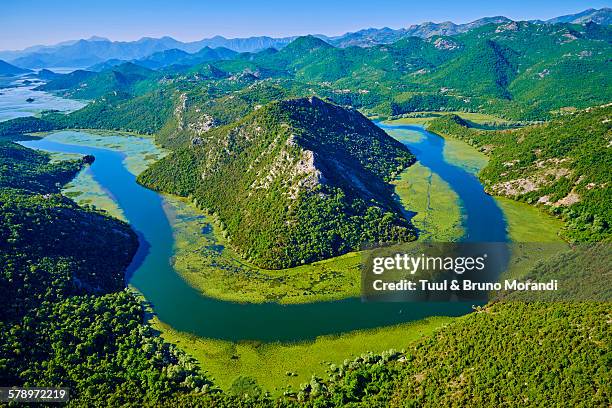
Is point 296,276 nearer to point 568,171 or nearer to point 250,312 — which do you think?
point 250,312

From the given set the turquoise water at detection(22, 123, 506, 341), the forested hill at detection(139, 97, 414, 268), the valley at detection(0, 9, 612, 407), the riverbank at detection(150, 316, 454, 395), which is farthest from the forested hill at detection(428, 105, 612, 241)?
the riverbank at detection(150, 316, 454, 395)

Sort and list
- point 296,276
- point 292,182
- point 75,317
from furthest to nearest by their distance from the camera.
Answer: point 292,182, point 296,276, point 75,317

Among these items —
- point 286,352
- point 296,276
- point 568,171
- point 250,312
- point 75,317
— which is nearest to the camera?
point 286,352

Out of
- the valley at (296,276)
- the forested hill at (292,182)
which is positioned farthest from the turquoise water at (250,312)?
the forested hill at (292,182)

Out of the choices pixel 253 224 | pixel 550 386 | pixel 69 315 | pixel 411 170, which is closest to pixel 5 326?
pixel 69 315

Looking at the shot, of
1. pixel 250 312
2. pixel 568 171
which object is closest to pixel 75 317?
pixel 250 312

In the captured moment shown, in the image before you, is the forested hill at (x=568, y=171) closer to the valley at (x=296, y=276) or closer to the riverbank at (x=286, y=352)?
the valley at (x=296, y=276)
